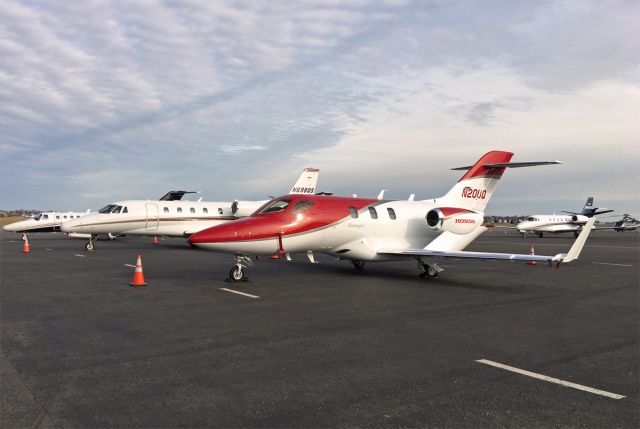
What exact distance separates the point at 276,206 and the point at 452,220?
544 cm

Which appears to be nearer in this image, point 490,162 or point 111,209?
point 490,162

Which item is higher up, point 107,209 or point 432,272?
point 107,209

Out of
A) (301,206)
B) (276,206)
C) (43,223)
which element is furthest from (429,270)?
(43,223)

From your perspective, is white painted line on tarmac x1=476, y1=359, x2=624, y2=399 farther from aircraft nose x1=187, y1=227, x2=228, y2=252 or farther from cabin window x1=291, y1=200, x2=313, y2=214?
cabin window x1=291, y1=200, x2=313, y2=214

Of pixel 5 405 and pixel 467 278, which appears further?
pixel 467 278

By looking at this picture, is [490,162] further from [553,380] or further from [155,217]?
[155,217]

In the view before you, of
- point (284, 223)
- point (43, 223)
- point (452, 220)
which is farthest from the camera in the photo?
point (43, 223)

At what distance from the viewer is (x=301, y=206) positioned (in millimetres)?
13078

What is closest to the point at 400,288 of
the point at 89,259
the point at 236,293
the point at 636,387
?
the point at 236,293

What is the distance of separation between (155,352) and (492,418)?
13.1 ft

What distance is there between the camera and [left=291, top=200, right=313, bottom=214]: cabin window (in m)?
12.9

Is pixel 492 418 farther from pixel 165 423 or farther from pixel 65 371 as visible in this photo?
pixel 65 371

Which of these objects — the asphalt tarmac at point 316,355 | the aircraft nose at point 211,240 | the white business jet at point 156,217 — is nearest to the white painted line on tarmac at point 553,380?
the asphalt tarmac at point 316,355

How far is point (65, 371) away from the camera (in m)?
5.23
